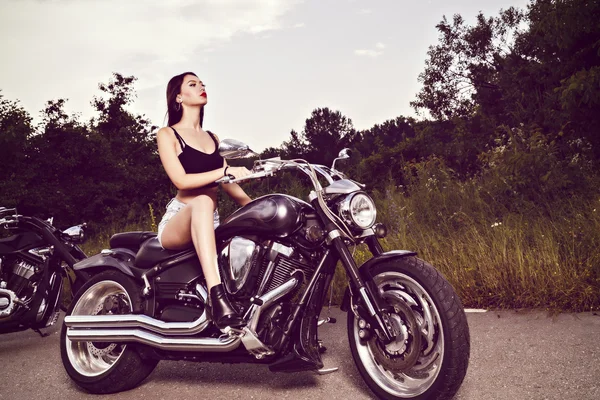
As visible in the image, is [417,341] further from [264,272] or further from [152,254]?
[152,254]

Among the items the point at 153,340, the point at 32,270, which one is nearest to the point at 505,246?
the point at 153,340

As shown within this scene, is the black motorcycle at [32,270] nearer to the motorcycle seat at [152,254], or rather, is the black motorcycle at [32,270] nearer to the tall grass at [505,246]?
the motorcycle seat at [152,254]

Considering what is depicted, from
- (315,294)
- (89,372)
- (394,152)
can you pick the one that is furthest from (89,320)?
(394,152)

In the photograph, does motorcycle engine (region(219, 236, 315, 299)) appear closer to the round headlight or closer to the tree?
the round headlight

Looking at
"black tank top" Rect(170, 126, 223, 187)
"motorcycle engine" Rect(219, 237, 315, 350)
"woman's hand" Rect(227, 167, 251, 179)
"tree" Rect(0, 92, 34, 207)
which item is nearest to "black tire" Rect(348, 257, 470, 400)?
"motorcycle engine" Rect(219, 237, 315, 350)

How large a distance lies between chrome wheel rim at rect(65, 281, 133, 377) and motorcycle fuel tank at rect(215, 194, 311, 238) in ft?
3.69

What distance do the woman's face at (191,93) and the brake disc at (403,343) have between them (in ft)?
6.71

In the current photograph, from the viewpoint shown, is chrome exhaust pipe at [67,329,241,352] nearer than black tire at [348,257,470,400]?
No

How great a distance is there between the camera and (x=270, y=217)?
3244 mm

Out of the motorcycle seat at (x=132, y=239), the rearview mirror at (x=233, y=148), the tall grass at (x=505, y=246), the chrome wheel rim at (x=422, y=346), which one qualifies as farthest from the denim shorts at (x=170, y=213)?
the tall grass at (x=505, y=246)

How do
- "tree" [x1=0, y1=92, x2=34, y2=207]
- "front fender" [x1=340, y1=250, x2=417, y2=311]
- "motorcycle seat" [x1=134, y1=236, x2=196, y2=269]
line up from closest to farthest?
"front fender" [x1=340, y1=250, x2=417, y2=311], "motorcycle seat" [x1=134, y1=236, x2=196, y2=269], "tree" [x1=0, y1=92, x2=34, y2=207]

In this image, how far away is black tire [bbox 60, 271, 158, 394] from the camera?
12.4ft

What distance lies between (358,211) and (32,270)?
3510 millimetres

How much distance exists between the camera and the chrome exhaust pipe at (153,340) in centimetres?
330
